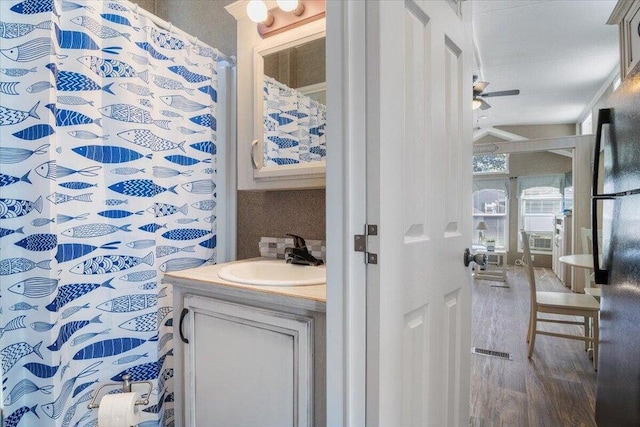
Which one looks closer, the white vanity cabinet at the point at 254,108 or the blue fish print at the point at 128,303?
the blue fish print at the point at 128,303

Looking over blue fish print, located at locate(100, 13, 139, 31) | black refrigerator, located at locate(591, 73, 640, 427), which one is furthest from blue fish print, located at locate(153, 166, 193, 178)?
black refrigerator, located at locate(591, 73, 640, 427)

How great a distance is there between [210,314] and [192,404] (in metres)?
0.36

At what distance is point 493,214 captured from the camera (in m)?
7.23

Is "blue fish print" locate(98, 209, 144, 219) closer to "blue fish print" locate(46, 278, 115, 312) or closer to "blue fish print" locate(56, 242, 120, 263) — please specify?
"blue fish print" locate(56, 242, 120, 263)

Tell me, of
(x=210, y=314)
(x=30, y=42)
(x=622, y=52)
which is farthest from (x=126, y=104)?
(x=622, y=52)

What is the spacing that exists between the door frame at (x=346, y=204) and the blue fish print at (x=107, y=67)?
980 mm

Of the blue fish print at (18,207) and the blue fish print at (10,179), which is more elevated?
the blue fish print at (10,179)

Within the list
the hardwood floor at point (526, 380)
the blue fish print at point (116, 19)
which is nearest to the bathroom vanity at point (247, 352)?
the blue fish print at point (116, 19)

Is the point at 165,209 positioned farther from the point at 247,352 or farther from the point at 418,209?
the point at 418,209

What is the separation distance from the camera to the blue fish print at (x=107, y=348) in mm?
1308

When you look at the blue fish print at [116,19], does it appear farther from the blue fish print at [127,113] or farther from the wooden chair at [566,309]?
the wooden chair at [566,309]

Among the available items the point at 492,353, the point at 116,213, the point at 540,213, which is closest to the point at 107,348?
the point at 116,213

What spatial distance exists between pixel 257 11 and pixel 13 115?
1007 mm

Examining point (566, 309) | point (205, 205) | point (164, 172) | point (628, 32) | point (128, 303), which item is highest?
point (628, 32)
